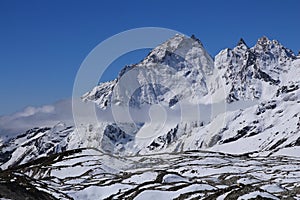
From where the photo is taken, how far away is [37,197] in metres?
66.4

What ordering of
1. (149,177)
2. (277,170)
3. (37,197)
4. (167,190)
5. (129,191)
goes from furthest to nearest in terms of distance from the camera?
(277,170) < (149,177) < (129,191) < (167,190) < (37,197)

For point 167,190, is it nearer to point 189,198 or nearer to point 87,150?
point 189,198

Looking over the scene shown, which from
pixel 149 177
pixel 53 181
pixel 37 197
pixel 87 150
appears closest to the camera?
pixel 37 197

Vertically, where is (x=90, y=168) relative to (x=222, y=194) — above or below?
above

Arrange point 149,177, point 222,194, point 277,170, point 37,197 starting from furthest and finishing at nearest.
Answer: point 277,170 → point 149,177 → point 37,197 → point 222,194

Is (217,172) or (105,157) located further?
(105,157)

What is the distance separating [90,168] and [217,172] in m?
31.4

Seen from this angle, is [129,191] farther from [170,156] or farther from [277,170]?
[170,156]

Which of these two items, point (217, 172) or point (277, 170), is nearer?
point (217, 172)

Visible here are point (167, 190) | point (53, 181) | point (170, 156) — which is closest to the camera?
point (167, 190)

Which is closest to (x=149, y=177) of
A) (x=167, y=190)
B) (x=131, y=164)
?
(x=167, y=190)

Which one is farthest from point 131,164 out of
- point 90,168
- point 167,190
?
point 167,190

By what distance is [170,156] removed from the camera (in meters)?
182

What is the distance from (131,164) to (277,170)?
40.6 m
